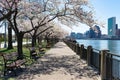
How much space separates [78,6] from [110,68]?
13.0 m

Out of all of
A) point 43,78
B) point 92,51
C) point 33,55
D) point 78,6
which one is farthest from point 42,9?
point 43,78

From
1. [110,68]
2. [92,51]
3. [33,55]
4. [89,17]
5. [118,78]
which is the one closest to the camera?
[118,78]

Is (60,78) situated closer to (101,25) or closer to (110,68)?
(110,68)

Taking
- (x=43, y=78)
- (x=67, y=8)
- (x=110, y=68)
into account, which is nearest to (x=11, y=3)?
(x=67, y=8)

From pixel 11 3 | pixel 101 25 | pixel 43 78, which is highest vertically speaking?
pixel 11 3

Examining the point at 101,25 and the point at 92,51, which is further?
the point at 101,25

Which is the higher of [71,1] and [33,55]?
[71,1]

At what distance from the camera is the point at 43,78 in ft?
36.7

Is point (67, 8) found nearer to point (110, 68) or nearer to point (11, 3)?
point (11, 3)

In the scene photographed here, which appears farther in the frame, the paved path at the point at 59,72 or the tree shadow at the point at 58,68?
the tree shadow at the point at 58,68

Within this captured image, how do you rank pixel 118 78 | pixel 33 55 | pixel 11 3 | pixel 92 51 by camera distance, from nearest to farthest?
pixel 118 78, pixel 92 51, pixel 11 3, pixel 33 55

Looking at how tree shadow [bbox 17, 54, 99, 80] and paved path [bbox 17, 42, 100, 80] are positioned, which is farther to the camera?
tree shadow [bbox 17, 54, 99, 80]

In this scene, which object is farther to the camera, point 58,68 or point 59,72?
point 58,68

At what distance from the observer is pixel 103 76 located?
1123cm
